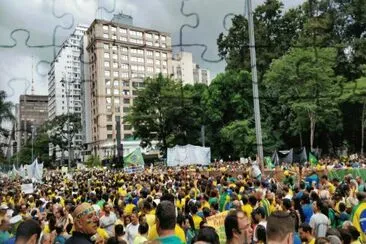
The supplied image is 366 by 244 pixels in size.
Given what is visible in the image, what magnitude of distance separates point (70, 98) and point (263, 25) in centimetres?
8891

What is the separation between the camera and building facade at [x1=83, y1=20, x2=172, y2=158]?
344 feet

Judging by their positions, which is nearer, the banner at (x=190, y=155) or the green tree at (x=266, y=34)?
the banner at (x=190, y=155)

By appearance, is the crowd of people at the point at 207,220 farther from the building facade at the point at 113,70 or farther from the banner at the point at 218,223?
the building facade at the point at 113,70

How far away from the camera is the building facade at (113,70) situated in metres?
105

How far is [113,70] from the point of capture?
353 ft

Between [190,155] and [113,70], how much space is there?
83.9 meters

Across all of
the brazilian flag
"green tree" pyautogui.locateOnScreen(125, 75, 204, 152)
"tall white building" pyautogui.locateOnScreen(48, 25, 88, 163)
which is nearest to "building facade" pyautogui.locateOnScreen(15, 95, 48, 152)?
"tall white building" pyautogui.locateOnScreen(48, 25, 88, 163)

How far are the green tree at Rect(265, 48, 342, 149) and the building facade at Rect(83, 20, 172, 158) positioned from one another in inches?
2519

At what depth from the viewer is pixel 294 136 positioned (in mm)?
47688

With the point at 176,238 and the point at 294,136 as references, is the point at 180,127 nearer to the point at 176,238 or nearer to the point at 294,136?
the point at 294,136

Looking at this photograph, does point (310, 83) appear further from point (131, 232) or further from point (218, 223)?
point (131, 232)

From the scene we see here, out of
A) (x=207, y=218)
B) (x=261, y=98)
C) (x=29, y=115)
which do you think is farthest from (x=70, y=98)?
(x=207, y=218)

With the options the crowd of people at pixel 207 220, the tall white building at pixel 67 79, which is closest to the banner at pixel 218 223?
the crowd of people at pixel 207 220

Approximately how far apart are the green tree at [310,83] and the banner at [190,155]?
15.6 m
